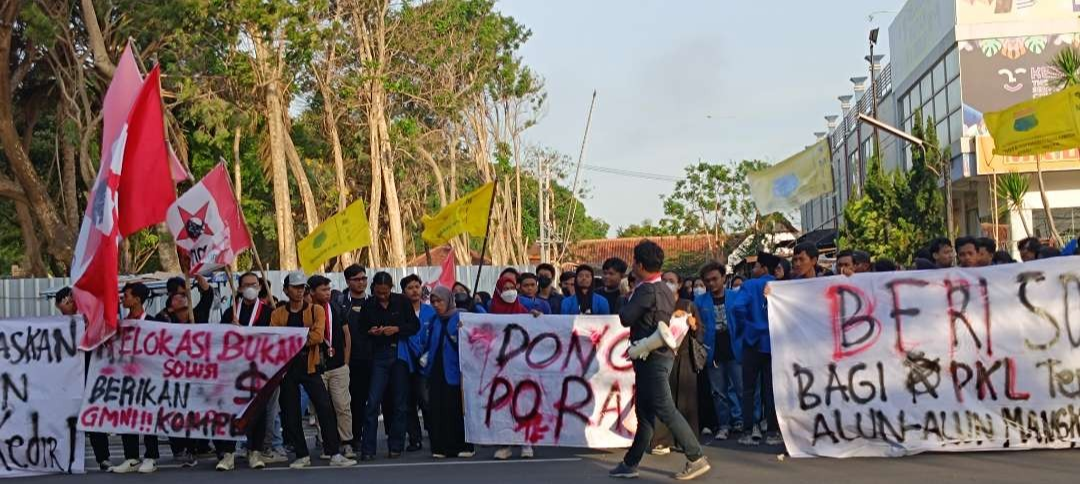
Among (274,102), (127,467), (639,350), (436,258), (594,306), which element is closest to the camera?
(639,350)

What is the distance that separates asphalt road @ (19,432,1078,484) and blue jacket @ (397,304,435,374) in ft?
2.62

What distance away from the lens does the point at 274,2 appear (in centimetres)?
2588

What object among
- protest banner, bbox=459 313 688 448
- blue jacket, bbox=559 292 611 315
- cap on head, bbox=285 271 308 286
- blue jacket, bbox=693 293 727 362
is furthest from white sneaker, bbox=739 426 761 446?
cap on head, bbox=285 271 308 286

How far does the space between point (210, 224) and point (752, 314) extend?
15.3 ft

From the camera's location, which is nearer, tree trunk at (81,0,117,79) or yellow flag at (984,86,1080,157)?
yellow flag at (984,86,1080,157)

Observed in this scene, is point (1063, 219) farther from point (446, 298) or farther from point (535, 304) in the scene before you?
point (446, 298)

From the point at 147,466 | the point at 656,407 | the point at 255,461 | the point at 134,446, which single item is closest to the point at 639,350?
the point at 656,407

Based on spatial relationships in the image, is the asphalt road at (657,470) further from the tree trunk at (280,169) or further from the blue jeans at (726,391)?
the tree trunk at (280,169)

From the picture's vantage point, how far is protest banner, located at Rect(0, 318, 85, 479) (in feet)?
32.3

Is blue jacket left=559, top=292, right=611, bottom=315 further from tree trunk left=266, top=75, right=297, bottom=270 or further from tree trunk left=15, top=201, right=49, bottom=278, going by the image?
tree trunk left=15, top=201, right=49, bottom=278

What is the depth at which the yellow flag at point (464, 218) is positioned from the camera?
51.4 ft

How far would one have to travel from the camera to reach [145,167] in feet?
32.2

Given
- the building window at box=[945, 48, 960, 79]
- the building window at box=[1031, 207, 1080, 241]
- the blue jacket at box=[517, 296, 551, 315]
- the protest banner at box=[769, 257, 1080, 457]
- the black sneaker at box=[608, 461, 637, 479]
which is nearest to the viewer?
the black sneaker at box=[608, 461, 637, 479]

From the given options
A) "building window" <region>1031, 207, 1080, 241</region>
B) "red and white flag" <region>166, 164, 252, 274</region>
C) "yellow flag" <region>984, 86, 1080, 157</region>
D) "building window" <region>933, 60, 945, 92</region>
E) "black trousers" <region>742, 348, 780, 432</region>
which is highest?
"building window" <region>933, 60, 945, 92</region>
